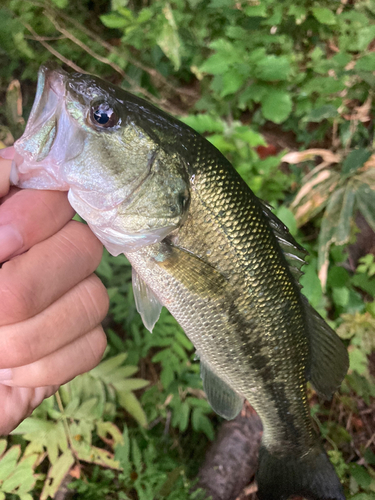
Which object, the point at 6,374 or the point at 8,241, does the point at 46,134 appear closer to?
the point at 8,241

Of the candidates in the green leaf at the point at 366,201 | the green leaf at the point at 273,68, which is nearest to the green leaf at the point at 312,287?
the green leaf at the point at 366,201

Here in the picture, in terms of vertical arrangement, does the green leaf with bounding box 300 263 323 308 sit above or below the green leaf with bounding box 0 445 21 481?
above

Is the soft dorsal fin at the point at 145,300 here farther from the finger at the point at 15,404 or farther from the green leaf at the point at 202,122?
the green leaf at the point at 202,122

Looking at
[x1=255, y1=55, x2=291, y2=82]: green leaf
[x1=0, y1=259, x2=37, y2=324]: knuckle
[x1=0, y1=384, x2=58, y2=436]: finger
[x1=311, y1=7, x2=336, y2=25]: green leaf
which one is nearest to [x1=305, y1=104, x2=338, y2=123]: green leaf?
[x1=255, y1=55, x2=291, y2=82]: green leaf

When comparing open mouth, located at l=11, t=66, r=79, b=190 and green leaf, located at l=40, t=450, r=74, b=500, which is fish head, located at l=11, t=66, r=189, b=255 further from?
green leaf, located at l=40, t=450, r=74, b=500

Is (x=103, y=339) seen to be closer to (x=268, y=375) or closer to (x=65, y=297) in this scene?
(x=65, y=297)

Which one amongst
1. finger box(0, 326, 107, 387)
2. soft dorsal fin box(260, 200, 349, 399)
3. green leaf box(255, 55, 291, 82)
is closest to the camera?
finger box(0, 326, 107, 387)
